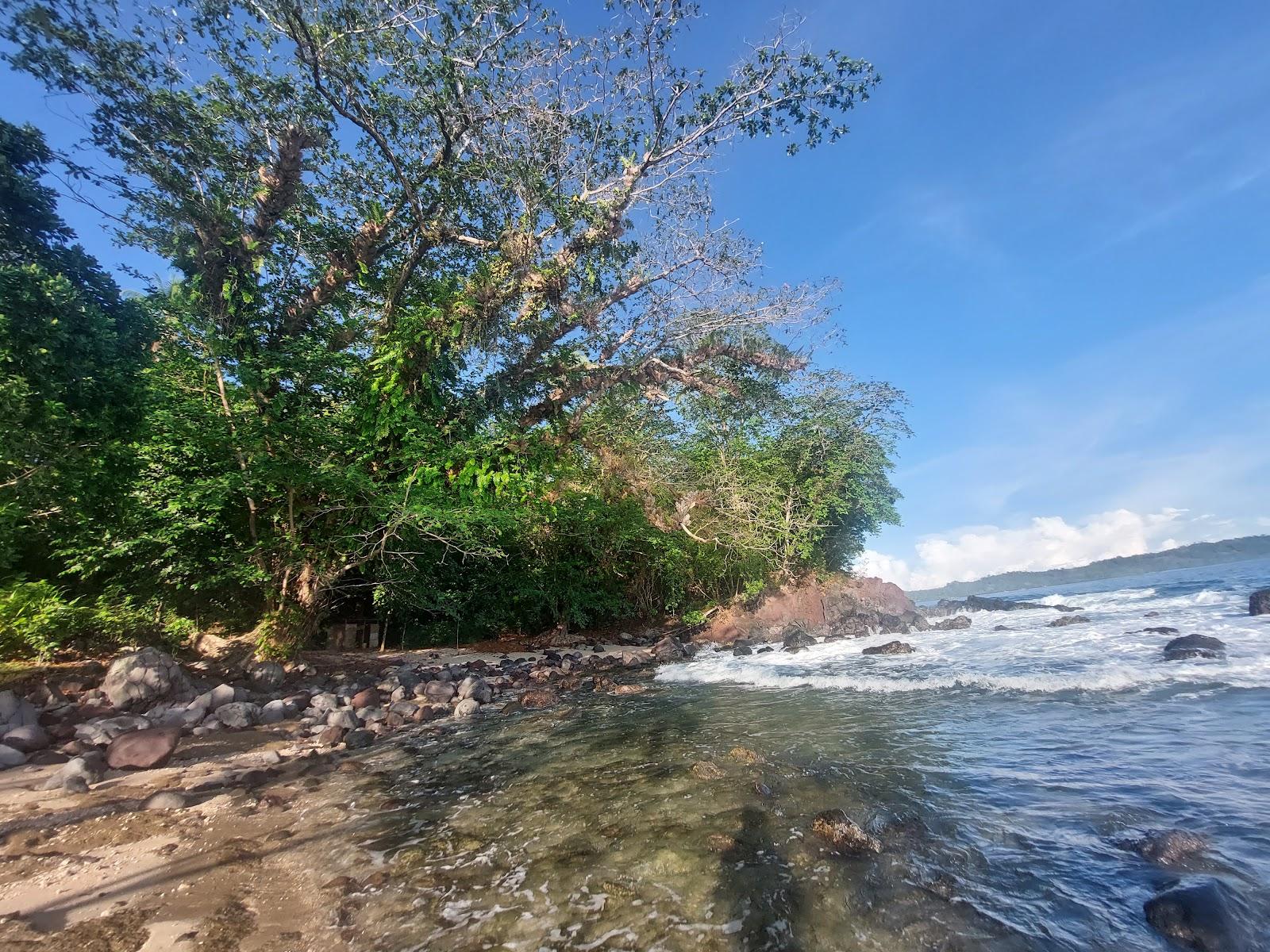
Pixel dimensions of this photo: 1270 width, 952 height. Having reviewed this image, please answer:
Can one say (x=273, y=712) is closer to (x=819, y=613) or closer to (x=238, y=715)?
(x=238, y=715)

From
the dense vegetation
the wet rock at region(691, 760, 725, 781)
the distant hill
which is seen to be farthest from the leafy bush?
the distant hill

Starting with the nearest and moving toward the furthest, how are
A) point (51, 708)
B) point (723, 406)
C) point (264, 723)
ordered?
1. point (51, 708)
2. point (264, 723)
3. point (723, 406)

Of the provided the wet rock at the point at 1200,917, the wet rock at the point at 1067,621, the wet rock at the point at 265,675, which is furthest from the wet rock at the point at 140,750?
the wet rock at the point at 1067,621

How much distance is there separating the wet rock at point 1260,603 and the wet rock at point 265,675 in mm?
22130

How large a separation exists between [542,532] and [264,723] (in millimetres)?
10557

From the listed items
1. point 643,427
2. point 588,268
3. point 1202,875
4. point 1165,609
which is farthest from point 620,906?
point 1165,609

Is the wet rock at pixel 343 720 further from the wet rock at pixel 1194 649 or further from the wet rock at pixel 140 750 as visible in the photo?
the wet rock at pixel 1194 649

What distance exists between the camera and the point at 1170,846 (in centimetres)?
311

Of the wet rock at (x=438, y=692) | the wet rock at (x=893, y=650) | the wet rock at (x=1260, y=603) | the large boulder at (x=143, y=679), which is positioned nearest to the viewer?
the large boulder at (x=143, y=679)

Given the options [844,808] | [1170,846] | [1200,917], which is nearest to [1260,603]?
[1170,846]

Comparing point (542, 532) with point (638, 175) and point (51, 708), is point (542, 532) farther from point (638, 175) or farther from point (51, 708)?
point (51, 708)

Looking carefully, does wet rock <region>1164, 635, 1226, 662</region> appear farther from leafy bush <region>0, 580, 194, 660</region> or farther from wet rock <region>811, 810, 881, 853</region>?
leafy bush <region>0, 580, 194, 660</region>

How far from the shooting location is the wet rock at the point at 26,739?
5.06 meters

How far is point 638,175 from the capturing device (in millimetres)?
12586
